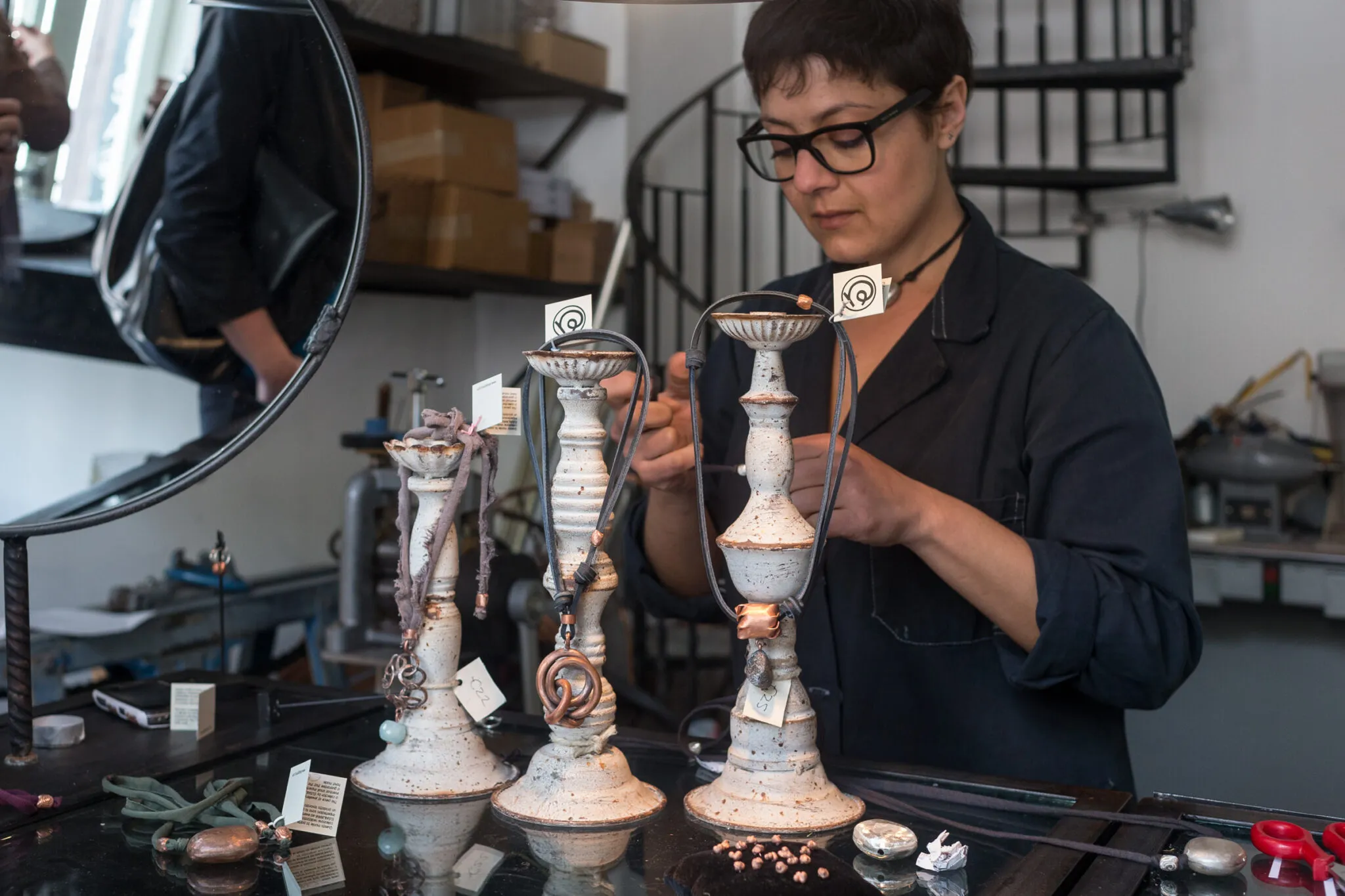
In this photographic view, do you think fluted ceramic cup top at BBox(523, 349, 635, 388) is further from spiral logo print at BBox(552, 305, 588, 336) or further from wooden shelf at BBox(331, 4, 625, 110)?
wooden shelf at BBox(331, 4, 625, 110)

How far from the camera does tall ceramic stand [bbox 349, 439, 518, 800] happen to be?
2.65 feet

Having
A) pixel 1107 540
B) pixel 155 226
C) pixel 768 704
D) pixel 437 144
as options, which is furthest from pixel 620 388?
pixel 437 144

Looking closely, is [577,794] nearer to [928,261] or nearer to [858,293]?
[858,293]

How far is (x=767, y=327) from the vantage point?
2.32 ft

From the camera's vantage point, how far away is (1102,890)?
62 centimetres

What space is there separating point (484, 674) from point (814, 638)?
39 cm

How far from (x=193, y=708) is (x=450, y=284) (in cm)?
220

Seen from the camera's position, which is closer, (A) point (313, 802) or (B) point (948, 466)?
(A) point (313, 802)

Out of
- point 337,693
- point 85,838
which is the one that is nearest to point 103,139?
point 337,693

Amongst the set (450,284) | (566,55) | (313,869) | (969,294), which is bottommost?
(313,869)

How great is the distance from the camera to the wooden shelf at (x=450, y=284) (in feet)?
9.50

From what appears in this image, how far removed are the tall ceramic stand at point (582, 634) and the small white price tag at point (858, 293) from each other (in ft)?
0.44

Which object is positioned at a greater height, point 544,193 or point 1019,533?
point 544,193

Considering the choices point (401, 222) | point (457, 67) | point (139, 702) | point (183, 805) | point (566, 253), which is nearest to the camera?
point (183, 805)
